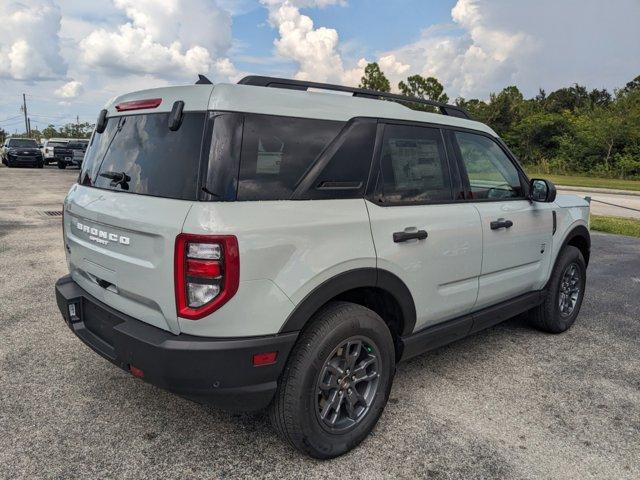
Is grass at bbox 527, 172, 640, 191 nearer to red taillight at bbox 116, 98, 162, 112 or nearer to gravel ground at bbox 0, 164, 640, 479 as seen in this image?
gravel ground at bbox 0, 164, 640, 479

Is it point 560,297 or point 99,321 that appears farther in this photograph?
point 560,297

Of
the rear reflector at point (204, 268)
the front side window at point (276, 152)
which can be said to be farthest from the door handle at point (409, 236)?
the rear reflector at point (204, 268)

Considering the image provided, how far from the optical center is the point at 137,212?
92.0 inches

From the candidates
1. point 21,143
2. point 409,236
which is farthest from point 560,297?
point 21,143

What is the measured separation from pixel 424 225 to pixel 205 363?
147 centimetres

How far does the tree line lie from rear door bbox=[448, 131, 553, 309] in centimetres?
3038

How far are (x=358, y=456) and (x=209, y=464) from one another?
2.54 ft

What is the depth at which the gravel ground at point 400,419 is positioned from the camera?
8.19ft

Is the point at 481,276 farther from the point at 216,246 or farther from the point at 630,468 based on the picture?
the point at 216,246

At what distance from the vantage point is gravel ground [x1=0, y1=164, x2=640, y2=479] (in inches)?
98.3

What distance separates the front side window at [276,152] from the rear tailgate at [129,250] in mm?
312

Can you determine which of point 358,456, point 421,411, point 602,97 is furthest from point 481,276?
point 602,97

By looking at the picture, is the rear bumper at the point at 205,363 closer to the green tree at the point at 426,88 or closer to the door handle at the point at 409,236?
the door handle at the point at 409,236

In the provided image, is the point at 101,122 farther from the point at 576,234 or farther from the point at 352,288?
the point at 576,234
